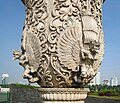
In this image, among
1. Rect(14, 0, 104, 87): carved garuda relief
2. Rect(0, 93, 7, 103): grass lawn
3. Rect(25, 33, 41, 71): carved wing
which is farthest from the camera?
Rect(0, 93, 7, 103): grass lawn

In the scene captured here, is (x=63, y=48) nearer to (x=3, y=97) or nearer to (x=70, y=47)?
(x=70, y=47)

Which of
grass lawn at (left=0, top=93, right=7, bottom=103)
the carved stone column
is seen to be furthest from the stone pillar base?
grass lawn at (left=0, top=93, right=7, bottom=103)

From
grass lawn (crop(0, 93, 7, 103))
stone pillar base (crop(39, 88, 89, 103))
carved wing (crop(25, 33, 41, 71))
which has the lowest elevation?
grass lawn (crop(0, 93, 7, 103))

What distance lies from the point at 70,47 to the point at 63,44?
65mm

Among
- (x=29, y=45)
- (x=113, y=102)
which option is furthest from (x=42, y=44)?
(x=113, y=102)

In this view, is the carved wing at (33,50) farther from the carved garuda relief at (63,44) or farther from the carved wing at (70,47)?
the carved wing at (70,47)

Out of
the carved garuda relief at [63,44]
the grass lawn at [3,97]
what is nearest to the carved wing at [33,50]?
the carved garuda relief at [63,44]

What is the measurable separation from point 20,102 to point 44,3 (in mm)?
8734

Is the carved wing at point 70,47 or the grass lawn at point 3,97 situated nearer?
the carved wing at point 70,47

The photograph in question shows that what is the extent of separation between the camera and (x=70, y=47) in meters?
2.17

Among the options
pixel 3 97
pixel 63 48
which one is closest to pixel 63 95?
pixel 63 48

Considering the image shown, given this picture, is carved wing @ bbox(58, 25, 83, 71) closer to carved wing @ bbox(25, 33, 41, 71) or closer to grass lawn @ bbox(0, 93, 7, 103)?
carved wing @ bbox(25, 33, 41, 71)

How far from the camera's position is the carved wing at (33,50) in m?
2.26

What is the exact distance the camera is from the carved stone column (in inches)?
84.8
